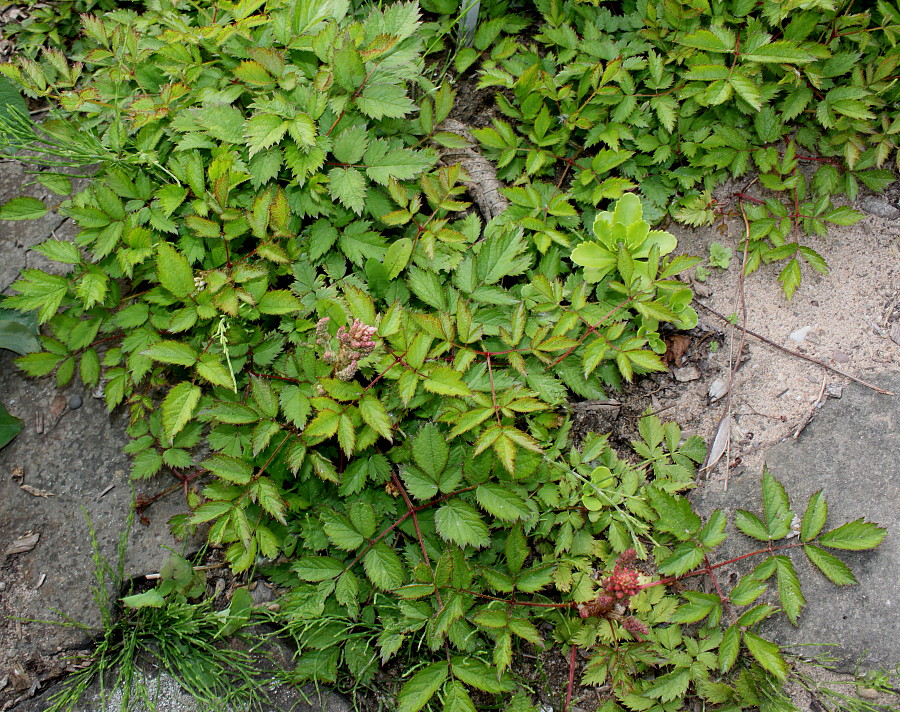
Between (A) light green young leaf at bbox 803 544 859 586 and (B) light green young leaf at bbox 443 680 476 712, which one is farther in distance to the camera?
(A) light green young leaf at bbox 803 544 859 586

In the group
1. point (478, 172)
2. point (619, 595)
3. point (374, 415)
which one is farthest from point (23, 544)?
point (478, 172)

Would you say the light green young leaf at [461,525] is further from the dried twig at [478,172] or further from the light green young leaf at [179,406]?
the dried twig at [478,172]

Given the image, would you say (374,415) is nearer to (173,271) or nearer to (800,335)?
(173,271)

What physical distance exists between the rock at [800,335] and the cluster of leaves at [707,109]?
0.57 ft

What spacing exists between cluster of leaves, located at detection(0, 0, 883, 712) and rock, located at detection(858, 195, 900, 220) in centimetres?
88

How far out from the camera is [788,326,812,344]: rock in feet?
7.98

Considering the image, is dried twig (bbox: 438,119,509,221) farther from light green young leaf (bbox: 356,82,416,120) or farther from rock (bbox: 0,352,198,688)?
rock (bbox: 0,352,198,688)

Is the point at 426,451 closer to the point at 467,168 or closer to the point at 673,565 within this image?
the point at 673,565

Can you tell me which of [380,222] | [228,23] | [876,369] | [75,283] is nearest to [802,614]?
[876,369]

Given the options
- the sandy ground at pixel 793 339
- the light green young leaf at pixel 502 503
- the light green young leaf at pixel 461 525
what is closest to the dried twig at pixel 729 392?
the sandy ground at pixel 793 339

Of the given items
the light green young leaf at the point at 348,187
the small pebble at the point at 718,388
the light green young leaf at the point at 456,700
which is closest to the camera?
the light green young leaf at the point at 456,700

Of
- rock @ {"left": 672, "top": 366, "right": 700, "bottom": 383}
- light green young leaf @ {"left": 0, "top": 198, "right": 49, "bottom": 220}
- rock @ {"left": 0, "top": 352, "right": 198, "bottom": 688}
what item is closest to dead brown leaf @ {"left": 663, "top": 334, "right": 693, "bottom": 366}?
rock @ {"left": 672, "top": 366, "right": 700, "bottom": 383}

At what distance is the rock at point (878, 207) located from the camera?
2482mm

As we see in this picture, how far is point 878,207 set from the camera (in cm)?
250
